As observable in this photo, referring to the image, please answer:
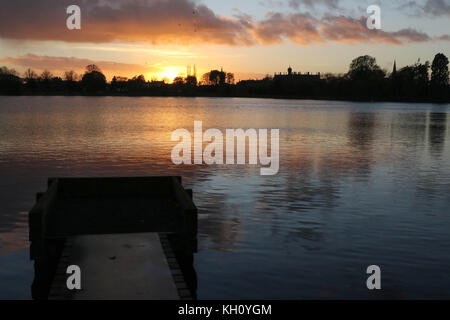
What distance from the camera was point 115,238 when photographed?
13133mm

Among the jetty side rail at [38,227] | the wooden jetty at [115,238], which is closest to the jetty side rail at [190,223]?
the wooden jetty at [115,238]

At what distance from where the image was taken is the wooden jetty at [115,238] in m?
10.2

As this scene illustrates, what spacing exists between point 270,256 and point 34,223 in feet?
21.2

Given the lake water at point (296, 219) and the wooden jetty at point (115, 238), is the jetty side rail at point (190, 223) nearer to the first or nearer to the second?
the wooden jetty at point (115, 238)

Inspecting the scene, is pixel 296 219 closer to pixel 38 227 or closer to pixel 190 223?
pixel 190 223

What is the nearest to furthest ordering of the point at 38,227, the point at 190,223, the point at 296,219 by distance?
the point at 38,227 < the point at 190,223 < the point at 296,219

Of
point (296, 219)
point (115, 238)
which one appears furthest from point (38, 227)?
point (296, 219)

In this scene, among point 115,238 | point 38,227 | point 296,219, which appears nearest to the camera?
point 38,227

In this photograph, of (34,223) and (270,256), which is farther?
(270,256)

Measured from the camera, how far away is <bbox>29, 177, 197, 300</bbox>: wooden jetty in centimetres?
1020
